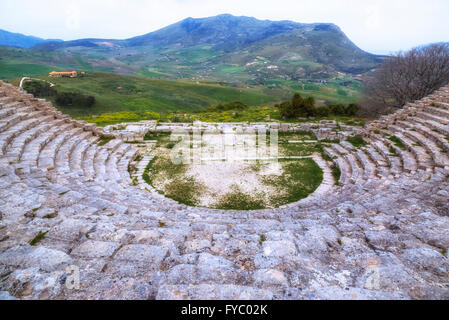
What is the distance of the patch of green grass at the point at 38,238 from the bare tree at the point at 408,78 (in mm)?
26996

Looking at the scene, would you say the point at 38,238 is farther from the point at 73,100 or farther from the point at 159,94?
the point at 159,94

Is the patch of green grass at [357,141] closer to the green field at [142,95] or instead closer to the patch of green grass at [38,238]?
the patch of green grass at [38,238]

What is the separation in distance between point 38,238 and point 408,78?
28.9 m

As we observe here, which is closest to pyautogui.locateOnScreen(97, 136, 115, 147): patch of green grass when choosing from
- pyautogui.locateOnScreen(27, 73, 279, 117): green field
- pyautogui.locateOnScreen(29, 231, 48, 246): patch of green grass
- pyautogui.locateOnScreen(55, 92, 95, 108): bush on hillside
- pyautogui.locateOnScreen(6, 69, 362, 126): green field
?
pyautogui.locateOnScreen(29, 231, 48, 246): patch of green grass

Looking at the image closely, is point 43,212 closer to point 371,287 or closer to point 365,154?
point 371,287

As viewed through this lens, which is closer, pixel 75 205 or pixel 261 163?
pixel 75 205

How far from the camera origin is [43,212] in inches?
178

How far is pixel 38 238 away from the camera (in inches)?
144

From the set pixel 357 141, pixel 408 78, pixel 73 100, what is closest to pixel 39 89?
pixel 73 100

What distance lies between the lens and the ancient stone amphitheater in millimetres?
2594

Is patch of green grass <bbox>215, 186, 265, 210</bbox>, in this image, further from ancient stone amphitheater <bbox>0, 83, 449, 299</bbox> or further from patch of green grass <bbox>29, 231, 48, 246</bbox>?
patch of green grass <bbox>29, 231, 48, 246</bbox>

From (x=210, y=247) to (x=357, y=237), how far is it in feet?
9.14

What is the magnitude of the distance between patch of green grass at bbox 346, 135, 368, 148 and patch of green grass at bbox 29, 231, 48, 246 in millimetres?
15048
